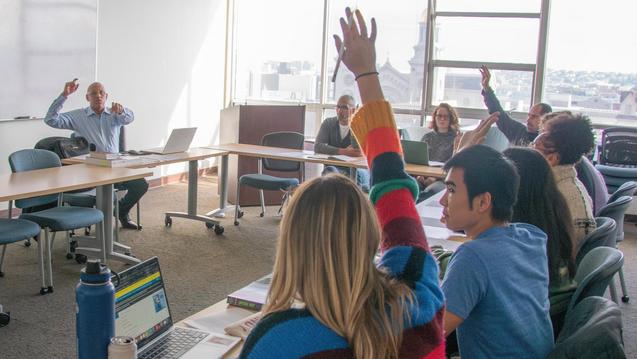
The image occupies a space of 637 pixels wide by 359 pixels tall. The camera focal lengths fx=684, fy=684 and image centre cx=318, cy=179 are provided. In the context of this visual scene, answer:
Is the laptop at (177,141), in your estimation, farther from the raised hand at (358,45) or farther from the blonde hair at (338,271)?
the blonde hair at (338,271)

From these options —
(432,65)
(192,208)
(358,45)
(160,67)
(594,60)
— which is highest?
(594,60)

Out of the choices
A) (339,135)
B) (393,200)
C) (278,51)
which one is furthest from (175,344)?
(278,51)

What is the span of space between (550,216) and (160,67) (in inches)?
259

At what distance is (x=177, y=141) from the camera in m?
6.04

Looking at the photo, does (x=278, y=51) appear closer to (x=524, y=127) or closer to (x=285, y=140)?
(x=285, y=140)

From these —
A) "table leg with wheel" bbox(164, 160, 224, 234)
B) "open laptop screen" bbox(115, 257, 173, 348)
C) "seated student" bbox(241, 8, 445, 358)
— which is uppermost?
"seated student" bbox(241, 8, 445, 358)

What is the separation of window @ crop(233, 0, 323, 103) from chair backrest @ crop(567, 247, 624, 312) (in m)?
6.56

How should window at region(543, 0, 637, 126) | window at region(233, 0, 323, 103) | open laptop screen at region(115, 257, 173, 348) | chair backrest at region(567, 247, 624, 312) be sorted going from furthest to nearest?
window at region(233, 0, 323, 103)
window at region(543, 0, 637, 126)
chair backrest at region(567, 247, 624, 312)
open laptop screen at region(115, 257, 173, 348)

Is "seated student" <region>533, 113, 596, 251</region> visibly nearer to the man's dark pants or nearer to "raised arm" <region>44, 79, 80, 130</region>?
the man's dark pants

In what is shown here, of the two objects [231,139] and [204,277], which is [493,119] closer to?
[204,277]

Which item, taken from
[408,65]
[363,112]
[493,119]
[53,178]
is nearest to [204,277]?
[53,178]

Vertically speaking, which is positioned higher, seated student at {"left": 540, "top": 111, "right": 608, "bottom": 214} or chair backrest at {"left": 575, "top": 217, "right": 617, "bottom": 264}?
seated student at {"left": 540, "top": 111, "right": 608, "bottom": 214}

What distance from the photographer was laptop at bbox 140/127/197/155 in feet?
19.5

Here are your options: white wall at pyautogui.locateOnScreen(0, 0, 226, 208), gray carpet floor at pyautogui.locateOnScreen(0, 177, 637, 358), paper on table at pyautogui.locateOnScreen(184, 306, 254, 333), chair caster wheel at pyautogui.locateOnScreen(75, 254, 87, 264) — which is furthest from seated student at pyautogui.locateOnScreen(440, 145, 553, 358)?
white wall at pyautogui.locateOnScreen(0, 0, 226, 208)
